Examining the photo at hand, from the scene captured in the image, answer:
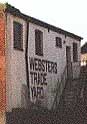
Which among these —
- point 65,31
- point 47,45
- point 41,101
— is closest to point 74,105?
point 41,101

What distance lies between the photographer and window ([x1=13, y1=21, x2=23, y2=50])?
24.8 metres

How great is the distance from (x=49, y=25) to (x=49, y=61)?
2.99m

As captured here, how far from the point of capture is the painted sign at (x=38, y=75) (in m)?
26.0

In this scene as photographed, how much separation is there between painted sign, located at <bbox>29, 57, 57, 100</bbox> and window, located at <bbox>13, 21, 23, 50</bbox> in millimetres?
1546

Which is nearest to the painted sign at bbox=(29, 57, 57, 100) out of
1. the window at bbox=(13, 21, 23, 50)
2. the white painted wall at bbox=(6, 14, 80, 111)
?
the white painted wall at bbox=(6, 14, 80, 111)

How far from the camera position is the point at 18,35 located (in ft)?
83.0

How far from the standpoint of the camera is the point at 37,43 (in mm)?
27516

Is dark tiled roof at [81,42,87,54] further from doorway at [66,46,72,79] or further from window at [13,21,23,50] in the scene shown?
window at [13,21,23,50]

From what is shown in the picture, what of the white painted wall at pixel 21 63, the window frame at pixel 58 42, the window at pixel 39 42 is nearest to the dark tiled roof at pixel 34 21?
the white painted wall at pixel 21 63

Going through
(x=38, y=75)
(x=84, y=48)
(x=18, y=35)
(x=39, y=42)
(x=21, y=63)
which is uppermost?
(x=84, y=48)

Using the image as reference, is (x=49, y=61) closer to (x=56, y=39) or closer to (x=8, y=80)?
(x=56, y=39)

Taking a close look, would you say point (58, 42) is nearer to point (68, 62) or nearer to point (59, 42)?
point (59, 42)

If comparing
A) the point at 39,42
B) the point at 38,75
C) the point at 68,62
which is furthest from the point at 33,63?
the point at 68,62

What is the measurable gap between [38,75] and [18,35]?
3657 millimetres
